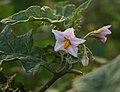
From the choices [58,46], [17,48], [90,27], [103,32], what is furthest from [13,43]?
[90,27]

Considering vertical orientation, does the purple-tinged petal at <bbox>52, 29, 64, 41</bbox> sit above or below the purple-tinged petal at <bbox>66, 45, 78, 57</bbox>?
above

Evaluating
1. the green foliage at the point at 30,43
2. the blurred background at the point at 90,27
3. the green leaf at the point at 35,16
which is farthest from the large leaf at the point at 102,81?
the blurred background at the point at 90,27

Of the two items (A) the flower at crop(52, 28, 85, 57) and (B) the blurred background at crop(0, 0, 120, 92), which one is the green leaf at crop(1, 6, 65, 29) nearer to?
(A) the flower at crop(52, 28, 85, 57)

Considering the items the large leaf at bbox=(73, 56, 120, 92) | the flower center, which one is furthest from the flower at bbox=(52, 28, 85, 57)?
the large leaf at bbox=(73, 56, 120, 92)

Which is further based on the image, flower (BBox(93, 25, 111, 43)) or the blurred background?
the blurred background

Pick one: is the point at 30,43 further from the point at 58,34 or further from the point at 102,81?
the point at 102,81

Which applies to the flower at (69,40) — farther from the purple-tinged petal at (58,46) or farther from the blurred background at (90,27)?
the blurred background at (90,27)
